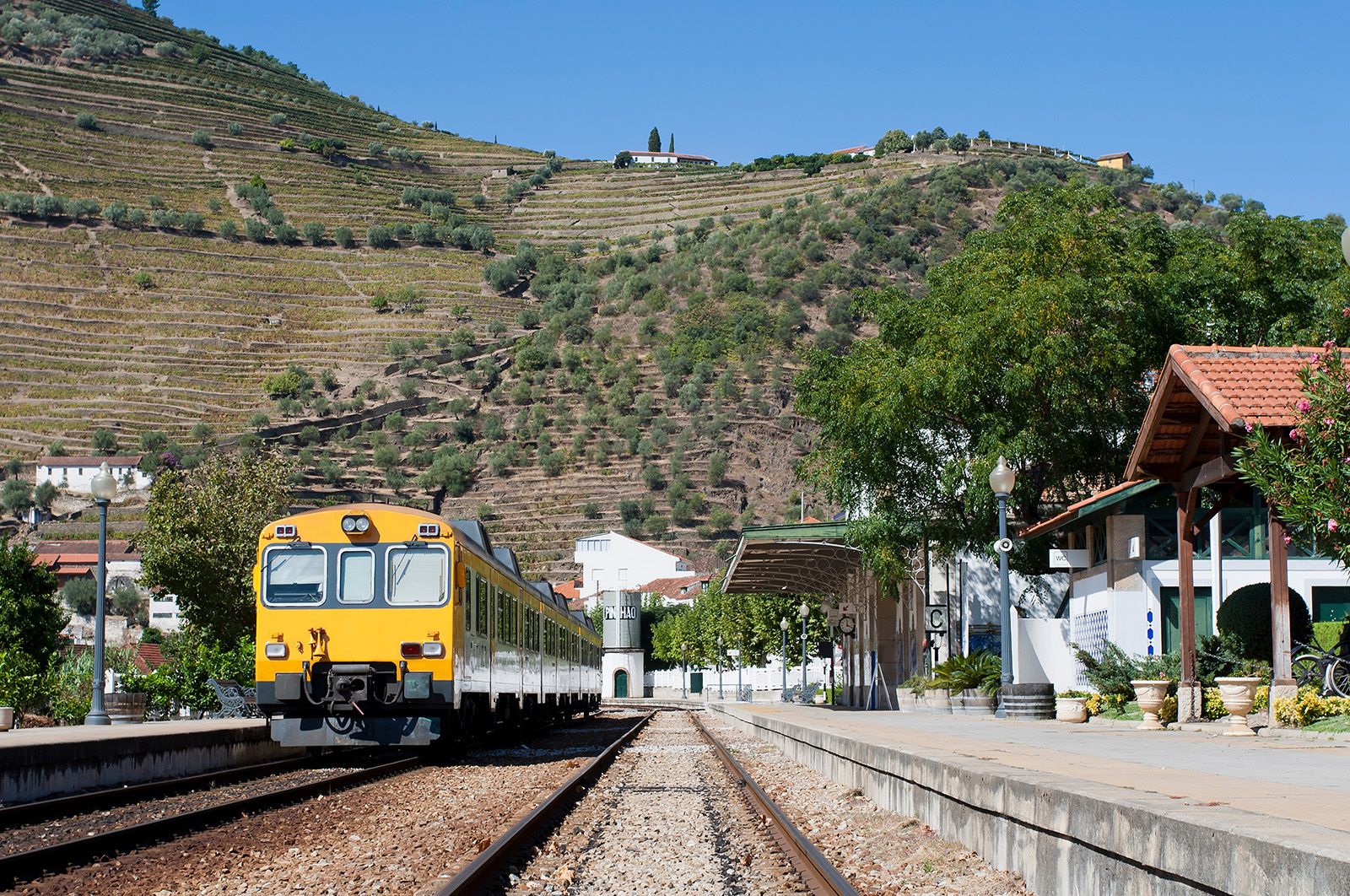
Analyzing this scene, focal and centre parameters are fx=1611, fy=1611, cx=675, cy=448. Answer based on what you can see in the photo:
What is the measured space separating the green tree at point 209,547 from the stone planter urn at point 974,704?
2296 centimetres

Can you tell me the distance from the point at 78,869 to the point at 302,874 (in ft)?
4.44

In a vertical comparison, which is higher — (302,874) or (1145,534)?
(1145,534)

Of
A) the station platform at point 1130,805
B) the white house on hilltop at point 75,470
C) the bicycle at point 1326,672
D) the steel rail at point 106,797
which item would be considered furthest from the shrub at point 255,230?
the station platform at point 1130,805

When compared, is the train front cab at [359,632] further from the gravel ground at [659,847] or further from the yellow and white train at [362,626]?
the gravel ground at [659,847]

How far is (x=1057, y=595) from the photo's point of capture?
34.9 m

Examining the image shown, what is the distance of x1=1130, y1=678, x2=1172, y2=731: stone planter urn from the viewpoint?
20438mm

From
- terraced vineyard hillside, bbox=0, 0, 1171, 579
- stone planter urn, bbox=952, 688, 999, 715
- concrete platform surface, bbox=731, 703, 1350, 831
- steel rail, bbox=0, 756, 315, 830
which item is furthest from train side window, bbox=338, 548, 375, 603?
terraced vineyard hillside, bbox=0, 0, 1171, 579

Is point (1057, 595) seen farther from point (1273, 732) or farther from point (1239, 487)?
Answer: point (1273, 732)

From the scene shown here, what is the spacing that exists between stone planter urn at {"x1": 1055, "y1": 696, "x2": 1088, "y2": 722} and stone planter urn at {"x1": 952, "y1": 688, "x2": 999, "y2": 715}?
15.1 feet

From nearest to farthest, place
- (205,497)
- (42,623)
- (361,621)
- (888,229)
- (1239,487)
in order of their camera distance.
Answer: (361,621) < (1239,487) < (205,497) < (42,623) < (888,229)

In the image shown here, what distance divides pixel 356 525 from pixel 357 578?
65cm

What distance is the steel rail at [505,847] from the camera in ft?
27.5

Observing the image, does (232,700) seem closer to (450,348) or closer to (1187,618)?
(1187,618)

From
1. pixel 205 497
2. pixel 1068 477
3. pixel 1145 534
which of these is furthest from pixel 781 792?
pixel 205 497
